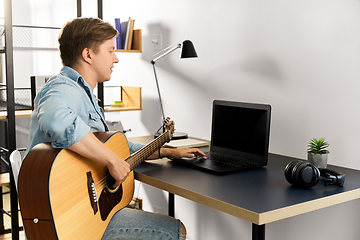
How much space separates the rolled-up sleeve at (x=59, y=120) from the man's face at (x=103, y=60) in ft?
0.81

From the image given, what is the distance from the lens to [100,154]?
52.2 inches

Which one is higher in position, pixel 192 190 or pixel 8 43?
pixel 8 43

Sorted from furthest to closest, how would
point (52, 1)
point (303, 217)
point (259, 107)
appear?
point (52, 1) → point (303, 217) → point (259, 107)

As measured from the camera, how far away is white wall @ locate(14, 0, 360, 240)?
1.77m

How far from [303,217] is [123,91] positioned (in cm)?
179

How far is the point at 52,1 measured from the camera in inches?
153

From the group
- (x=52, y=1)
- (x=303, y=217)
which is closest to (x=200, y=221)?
(x=303, y=217)

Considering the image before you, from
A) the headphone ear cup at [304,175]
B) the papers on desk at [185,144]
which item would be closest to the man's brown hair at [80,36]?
the papers on desk at [185,144]

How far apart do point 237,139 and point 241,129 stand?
6 centimetres

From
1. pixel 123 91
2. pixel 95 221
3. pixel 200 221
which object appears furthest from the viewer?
pixel 123 91

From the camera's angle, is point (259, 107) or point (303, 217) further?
point (303, 217)

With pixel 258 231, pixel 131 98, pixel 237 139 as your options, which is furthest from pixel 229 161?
pixel 131 98

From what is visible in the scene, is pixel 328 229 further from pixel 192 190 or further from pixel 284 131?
pixel 192 190

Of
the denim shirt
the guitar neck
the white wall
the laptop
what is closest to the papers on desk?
the laptop
